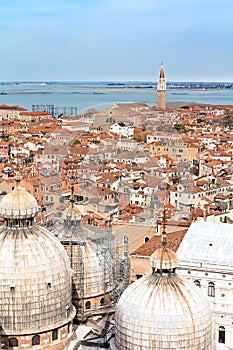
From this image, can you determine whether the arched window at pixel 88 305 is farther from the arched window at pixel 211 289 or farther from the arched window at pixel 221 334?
the arched window at pixel 221 334

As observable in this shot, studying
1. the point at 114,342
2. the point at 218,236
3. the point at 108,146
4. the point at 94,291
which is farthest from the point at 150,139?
the point at 114,342

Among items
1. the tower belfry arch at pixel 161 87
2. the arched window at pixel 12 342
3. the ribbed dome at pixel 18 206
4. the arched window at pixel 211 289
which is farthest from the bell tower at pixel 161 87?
the arched window at pixel 12 342

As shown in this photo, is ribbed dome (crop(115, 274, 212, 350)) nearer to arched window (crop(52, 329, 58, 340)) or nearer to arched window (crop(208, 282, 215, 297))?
arched window (crop(52, 329, 58, 340))

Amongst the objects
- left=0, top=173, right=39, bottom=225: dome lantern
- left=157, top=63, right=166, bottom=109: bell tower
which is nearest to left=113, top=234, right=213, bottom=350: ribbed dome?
left=0, top=173, right=39, bottom=225: dome lantern

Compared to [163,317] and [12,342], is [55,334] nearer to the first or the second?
[12,342]

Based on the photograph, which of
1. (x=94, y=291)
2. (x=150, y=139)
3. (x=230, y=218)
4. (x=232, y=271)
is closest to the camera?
(x=94, y=291)

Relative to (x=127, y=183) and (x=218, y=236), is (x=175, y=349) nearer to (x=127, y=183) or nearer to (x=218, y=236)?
(x=218, y=236)
